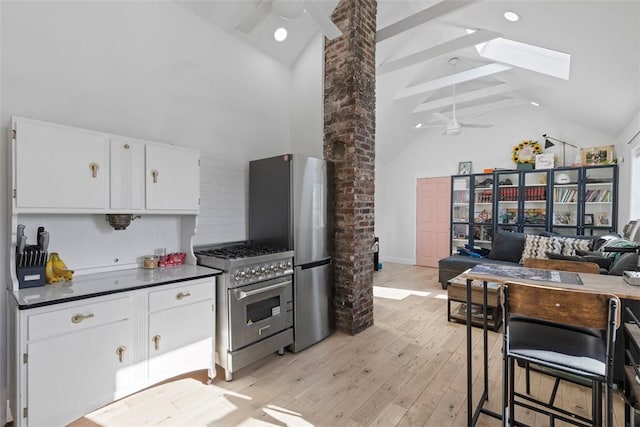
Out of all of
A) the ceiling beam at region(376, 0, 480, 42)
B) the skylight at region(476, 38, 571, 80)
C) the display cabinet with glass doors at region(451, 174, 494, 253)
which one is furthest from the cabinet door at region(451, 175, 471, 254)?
the ceiling beam at region(376, 0, 480, 42)

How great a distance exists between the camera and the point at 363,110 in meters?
3.33

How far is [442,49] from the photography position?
404 cm

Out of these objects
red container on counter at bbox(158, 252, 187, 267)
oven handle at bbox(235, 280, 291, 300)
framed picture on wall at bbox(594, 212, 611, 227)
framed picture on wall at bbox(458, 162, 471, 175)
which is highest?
framed picture on wall at bbox(458, 162, 471, 175)

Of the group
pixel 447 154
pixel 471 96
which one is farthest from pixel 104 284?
pixel 447 154

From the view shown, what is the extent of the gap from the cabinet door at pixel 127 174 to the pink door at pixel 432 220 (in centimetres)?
631

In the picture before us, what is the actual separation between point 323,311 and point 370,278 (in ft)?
2.25

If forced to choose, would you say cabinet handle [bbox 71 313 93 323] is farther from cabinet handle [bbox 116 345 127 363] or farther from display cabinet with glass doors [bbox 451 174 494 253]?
display cabinet with glass doors [bbox 451 174 494 253]

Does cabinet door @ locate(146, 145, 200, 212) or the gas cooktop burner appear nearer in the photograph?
cabinet door @ locate(146, 145, 200, 212)

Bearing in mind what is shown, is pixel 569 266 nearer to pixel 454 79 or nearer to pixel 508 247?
pixel 508 247

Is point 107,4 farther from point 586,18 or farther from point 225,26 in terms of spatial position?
point 586,18

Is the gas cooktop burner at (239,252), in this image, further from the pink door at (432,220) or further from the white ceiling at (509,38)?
the pink door at (432,220)

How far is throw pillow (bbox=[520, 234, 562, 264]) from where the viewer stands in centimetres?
464

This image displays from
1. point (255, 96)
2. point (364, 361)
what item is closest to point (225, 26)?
point (255, 96)

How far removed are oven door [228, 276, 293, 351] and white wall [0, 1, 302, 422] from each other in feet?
2.97
